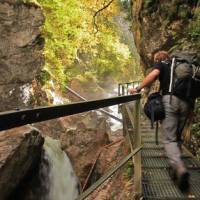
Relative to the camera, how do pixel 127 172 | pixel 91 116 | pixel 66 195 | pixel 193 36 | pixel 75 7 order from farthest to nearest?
pixel 75 7, pixel 91 116, pixel 66 195, pixel 193 36, pixel 127 172

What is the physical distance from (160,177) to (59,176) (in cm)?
578

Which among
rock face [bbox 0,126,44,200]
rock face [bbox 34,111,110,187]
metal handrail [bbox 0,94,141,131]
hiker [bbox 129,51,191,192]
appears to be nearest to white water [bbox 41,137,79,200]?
rock face [bbox 34,111,110,187]

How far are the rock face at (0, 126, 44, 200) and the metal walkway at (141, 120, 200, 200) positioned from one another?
2.73 meters

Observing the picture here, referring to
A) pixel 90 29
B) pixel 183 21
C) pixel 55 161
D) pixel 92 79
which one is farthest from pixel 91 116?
pixel 92 79

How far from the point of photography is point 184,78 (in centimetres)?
462

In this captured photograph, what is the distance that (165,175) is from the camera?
220 inches

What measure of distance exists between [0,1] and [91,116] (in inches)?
282

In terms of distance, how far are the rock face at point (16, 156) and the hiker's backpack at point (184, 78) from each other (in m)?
4.00

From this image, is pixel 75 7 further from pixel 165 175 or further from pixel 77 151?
pixel 165 175

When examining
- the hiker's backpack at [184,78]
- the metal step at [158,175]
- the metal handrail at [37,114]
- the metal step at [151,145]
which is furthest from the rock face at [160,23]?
the metal handrail at [37,114]

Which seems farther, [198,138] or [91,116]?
[91,116]

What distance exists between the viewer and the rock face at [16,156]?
6961mm

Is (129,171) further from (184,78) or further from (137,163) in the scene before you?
(184,78)

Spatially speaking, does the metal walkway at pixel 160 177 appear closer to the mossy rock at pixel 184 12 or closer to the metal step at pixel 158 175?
the metal step at pixel 158 175
